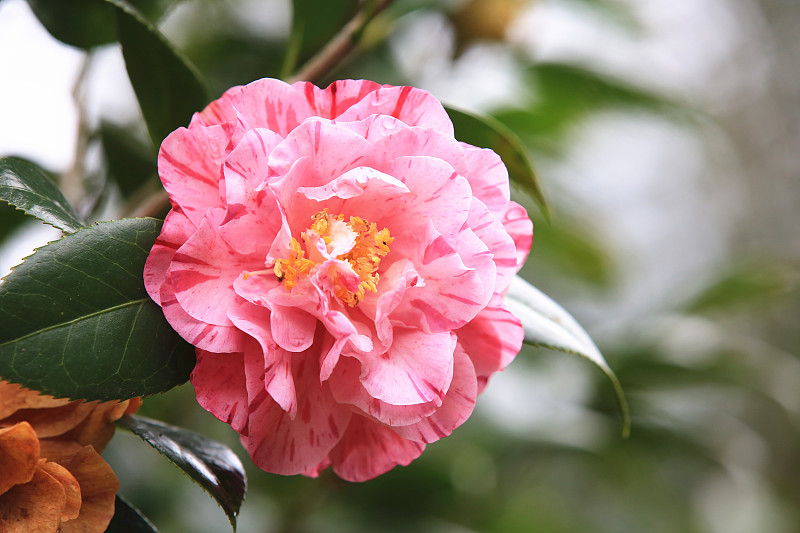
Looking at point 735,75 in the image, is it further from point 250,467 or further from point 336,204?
point 336,204

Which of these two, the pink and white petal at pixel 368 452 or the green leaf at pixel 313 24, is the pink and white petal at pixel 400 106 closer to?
the pink and white petal at pixel 368 452

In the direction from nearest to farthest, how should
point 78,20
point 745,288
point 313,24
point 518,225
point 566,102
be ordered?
point 518,225 < point 78,20 < point 313,24 < point 566,102 < point 745,288

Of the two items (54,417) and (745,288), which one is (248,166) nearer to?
(54,417)

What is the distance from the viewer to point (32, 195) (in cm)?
42

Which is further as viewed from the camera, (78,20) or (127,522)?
(78,20)

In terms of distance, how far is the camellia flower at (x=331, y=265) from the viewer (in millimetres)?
395

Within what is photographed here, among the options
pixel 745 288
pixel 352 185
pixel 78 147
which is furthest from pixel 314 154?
pixel 745 288

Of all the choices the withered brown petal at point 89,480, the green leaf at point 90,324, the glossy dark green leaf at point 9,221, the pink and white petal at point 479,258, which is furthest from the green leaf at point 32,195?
the glossy dark green leaf at point 9,221

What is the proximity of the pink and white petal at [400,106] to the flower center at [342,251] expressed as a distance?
71mm

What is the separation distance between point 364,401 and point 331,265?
0.29 feet

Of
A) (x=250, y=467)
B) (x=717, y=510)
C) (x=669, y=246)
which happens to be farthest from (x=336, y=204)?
(x=669, y=246)

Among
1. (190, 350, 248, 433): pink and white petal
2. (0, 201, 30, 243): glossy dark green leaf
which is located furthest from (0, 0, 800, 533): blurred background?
(190, 350, 248, 433): pink and white petal

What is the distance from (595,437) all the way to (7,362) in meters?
1.07

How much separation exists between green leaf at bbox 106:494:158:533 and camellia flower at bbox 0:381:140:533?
5 cm
